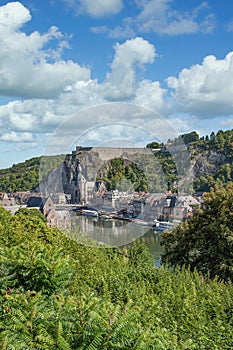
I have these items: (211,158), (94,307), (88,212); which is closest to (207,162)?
(211,158)

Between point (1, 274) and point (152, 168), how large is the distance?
11011 millimetres

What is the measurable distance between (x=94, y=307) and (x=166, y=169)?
17.2m

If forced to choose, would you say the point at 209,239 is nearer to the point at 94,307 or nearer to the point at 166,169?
the point at 166,169

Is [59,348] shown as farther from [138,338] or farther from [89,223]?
[89,223]

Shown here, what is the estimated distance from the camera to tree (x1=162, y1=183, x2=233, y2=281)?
587 inches

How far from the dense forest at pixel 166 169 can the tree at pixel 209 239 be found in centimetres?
201

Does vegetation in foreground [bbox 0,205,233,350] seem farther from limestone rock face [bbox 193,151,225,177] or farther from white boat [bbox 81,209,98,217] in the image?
limestone rock face [bbox 193,151,225,177]

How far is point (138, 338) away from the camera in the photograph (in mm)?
3188

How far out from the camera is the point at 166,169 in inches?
807

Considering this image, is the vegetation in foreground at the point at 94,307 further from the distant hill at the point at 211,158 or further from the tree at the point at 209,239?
the distant hill at the point at 211,158

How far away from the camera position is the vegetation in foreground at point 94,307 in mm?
3238

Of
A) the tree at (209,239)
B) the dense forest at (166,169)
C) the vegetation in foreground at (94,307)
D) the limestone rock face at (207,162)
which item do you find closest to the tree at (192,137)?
the dense forest at (166,169)

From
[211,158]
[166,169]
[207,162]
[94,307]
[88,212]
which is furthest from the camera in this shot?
[211,158]

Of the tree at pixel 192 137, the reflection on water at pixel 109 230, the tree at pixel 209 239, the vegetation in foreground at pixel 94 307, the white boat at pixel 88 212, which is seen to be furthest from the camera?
the tree at pixel 192 137
